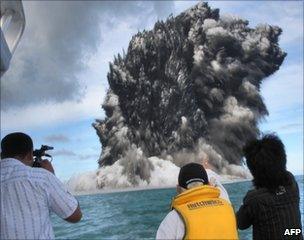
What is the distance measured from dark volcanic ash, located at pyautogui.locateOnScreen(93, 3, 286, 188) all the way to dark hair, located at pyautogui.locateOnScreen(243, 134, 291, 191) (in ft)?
383

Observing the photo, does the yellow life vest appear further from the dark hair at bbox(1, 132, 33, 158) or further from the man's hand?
the dark hair at bbox(1, 132, 33, 158)

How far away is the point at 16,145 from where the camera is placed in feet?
13.2

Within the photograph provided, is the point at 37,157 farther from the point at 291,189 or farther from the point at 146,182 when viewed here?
the point at 146,182

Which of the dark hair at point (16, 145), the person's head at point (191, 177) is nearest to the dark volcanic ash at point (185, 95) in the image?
the dark hair at point (16, 145)

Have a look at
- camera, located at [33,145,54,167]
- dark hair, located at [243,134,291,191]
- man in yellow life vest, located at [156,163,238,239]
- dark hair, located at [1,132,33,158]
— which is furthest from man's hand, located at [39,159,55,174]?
dark hair, located at [243,134,291,191]

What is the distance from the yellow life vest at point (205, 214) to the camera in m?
3.54

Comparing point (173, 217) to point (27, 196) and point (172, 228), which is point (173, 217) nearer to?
point (172, 228)

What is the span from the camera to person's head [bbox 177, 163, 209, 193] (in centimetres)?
373

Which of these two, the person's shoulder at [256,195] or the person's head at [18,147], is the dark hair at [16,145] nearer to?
the person's head at [18,147]

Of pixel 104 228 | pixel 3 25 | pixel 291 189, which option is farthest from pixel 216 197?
pixel 104 228

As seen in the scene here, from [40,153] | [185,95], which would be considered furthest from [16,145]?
[185,95]

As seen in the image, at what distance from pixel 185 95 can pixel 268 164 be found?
123014mm

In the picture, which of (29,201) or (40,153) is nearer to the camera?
(29,201)

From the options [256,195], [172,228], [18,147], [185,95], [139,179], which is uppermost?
[185,95]
